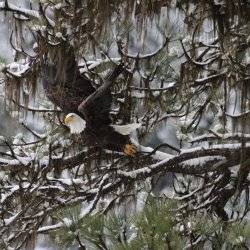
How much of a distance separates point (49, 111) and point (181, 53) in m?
0.55

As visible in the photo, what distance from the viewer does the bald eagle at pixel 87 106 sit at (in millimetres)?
1545

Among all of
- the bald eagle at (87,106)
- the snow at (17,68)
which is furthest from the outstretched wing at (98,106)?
the snow at (17,68)

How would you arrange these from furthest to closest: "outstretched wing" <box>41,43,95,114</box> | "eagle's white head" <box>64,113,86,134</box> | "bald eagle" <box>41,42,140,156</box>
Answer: "eagle's white head" <box>64,113,86,134</box>
"bald eagle" <box>41,42,140,156</box>
"outstretched wing" <box>41,43,95,114</box>

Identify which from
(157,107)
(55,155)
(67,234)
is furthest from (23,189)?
(157,107)

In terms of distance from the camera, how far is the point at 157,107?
6.25ft

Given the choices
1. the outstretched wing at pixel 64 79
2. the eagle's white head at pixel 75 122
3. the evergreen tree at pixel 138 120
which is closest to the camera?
the evergreen tree at pixel 138 120

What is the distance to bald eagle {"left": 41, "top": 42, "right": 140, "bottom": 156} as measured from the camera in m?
1.54

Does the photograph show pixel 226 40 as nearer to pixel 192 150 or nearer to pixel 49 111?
pixel 192 150

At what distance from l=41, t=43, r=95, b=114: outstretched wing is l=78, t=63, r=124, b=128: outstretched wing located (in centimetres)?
5

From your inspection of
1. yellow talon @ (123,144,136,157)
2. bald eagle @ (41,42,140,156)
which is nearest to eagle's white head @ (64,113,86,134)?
bald eagle @ (41,42,140,156)

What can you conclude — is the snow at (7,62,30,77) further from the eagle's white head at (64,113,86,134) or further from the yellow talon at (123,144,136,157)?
the yellow talon at (123,144,136,157)

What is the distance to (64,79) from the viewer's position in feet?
4.51

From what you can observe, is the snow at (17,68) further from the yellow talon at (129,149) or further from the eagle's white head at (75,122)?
the yellow talon at (129,149)

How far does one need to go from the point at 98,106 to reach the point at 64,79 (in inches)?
10.7
